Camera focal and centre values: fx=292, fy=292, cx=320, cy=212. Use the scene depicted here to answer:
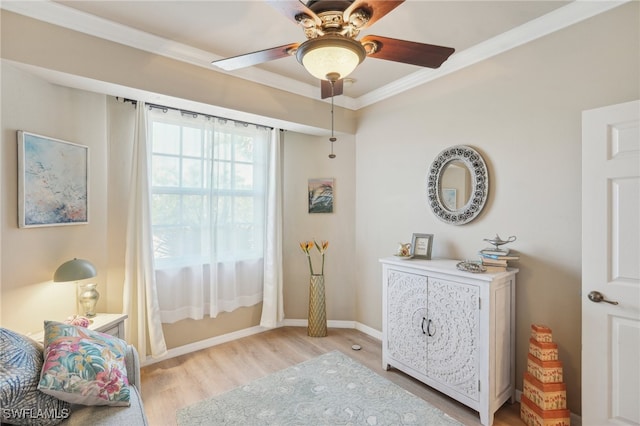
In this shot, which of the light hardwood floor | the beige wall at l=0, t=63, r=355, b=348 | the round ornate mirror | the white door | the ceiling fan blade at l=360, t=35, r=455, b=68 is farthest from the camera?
the round ornate mirror

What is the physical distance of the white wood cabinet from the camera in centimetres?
196

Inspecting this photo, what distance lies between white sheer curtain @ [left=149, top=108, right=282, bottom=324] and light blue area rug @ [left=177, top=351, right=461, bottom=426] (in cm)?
99

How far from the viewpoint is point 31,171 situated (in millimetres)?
2014

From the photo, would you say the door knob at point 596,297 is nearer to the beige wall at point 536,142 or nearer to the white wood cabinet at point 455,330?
the beige wall at point 536,142

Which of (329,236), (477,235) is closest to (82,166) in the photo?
(329,236)

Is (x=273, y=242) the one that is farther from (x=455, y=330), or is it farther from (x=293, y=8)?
(x=293, y=8)

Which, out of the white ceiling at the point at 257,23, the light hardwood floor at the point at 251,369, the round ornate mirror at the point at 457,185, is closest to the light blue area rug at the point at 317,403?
the light hardwood floor at the point at 251,369

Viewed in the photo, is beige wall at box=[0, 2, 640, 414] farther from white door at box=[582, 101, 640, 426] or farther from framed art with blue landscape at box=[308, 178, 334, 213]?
framed art with blue landscape at box=[308, 178, 334, 213]

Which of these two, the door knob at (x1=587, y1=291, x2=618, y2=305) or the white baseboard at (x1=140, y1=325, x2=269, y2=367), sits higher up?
the door knob at (x1=587, y1=291, x2=618, y2=305)

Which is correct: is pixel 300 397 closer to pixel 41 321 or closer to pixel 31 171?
pixel 41 321

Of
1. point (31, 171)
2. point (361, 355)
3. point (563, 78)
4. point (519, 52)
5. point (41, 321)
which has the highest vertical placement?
point (519, 52)

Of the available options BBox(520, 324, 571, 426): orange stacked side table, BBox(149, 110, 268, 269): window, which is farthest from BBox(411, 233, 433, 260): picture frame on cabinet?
BBox(149, 110, 268, 269): window

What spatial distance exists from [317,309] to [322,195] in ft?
4.42

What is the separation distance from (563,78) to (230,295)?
3420mm
